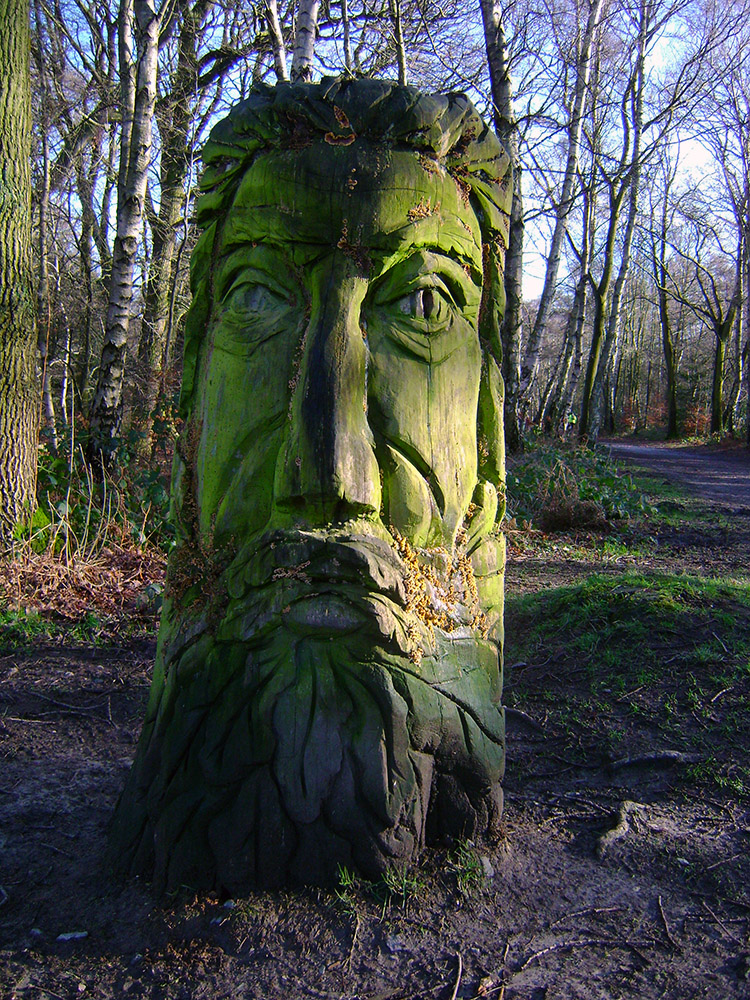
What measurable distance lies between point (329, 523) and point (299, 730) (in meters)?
0.58

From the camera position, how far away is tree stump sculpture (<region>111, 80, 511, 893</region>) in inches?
78.0

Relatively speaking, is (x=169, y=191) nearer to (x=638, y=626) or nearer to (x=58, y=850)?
(x=638, y=626)

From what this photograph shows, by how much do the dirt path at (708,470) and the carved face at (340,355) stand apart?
782 cm

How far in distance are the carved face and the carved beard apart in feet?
0.60

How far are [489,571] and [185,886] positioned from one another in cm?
130

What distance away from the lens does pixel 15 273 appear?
5082mm

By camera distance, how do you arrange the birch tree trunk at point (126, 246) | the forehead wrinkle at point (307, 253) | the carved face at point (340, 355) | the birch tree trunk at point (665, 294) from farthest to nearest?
the birch tree trunk at point (665, 294), the birch tree trunk at point (126, 246), the forehead wrinkle at point (307, 253), the carved face at point (340, 355)

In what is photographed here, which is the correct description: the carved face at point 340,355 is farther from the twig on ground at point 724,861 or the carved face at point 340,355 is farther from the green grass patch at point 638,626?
the green grass patch at point 638,626

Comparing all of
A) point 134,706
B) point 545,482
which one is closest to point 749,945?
point 134,706

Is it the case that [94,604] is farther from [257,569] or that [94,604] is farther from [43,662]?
[257,569]

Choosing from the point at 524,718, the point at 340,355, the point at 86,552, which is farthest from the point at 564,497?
the point at 340,355

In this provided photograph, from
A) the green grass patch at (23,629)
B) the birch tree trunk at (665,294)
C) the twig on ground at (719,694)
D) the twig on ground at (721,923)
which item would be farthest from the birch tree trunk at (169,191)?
the birch tree trunk at (665,294)

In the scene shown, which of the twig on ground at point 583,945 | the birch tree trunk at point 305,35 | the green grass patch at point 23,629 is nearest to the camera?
the twig on ground at point 583,945

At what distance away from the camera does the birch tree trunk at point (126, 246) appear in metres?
6.52
